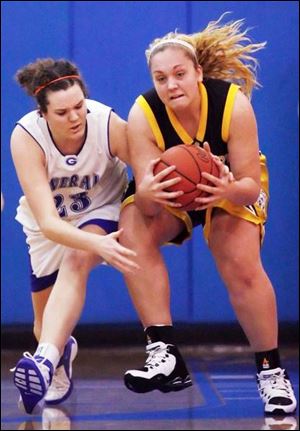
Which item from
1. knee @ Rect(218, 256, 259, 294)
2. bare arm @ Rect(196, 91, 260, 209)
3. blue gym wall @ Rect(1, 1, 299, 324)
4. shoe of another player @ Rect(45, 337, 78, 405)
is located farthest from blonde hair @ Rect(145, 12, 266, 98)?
blue gym wall @ Rect(1, 1, 299, 324)

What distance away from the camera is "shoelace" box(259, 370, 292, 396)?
387cm

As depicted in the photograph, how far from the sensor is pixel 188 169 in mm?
3521

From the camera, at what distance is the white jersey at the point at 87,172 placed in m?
3.85

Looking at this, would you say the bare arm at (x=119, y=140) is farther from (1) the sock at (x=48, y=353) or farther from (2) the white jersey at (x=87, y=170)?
(1) the sock at (x=48, y=353)

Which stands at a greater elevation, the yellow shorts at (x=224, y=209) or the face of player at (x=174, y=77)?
the face of player at (x=174, y=77)

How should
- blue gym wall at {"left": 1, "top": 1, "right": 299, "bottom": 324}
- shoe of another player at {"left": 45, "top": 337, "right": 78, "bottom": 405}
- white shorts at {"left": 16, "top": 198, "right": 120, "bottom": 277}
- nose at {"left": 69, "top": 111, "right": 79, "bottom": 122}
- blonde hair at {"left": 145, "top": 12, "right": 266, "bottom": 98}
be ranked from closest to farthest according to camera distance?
nose at {"left": 69, "top": 111, "right": 79, "bottom": 122} → blonde hair at {"left": 145, "top": 12, "right": 266, "bottom": 98} → white shorts at {"left": 16, "top": 198, "right": 120, "bottom": 277} → shoe of another player at {"left": 45, "top": 337, "right": 78, "bottom": 405} → blue gym wall at {"left": 1, "top": 1, "right": 299, "bottom": 324}

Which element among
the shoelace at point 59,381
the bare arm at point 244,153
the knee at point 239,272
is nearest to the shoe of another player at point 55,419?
the shoelace at point 59,381

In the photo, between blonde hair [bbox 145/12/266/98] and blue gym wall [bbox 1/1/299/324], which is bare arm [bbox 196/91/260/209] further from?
blue gym wall [bbox 1/1/299/324]

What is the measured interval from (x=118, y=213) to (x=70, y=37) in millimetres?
3733

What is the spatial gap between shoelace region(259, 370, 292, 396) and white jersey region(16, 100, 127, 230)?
30.4 inches

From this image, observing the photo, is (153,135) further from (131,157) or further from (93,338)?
(93,338)

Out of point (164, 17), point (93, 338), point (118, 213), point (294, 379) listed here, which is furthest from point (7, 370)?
point (118, 213)

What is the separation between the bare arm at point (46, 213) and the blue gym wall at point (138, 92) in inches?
140

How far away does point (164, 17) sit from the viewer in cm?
740
